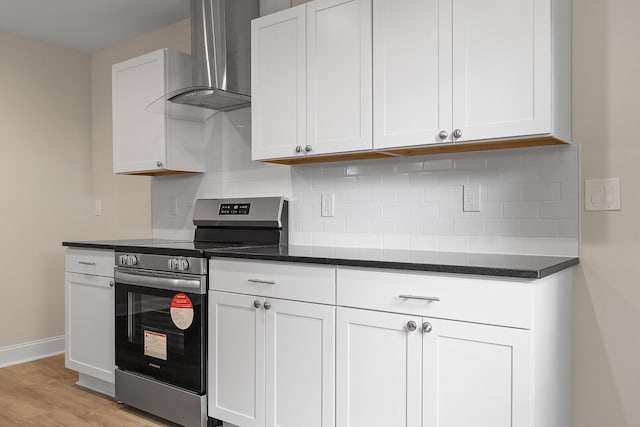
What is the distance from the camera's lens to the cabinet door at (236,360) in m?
2.37

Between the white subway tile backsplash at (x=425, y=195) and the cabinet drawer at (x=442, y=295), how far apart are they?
22.6 inches

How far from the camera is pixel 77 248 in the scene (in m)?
3.28

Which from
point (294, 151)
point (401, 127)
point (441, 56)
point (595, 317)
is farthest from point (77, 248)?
point (595, 317)

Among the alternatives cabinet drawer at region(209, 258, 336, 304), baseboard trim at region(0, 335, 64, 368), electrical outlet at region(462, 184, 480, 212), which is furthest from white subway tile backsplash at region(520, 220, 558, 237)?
baseboard trim at region(0, 335, 64, 368)

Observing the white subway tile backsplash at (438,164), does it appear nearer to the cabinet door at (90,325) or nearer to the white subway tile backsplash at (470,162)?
the white subway tile backsplash at (470,162)

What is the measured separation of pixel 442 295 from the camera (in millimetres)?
1837

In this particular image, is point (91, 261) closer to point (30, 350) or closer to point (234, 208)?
point (234, 208)

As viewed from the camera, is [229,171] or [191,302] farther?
[229,171]

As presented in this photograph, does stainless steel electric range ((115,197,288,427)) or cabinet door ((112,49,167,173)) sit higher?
cabinet door ((112,49,167,173))

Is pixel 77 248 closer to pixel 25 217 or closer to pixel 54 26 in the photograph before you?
pixel 25 217

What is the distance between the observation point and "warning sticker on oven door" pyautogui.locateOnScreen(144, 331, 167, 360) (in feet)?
8.85

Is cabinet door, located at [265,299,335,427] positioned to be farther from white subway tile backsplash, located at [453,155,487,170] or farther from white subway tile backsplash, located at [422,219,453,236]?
white subway tile backsplash, located at [453,155,487,170]

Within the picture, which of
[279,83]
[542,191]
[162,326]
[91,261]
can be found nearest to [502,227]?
[542,191]

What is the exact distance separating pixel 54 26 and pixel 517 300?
3.72 m
